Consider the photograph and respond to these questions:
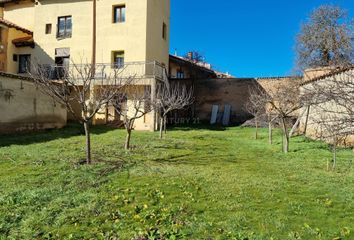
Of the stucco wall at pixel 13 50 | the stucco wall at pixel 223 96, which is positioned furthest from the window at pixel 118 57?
the stucco wall at pixel 13 50

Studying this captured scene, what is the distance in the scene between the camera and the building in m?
21.9

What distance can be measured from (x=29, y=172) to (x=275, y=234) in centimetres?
633

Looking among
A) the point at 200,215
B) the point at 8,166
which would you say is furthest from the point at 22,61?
the point at 200,215

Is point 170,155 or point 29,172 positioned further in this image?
point 170,155

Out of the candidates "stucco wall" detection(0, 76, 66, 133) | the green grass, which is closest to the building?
"stucco wall" detection(0, 76, 66, 133)

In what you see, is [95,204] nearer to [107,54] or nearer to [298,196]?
[298,196]

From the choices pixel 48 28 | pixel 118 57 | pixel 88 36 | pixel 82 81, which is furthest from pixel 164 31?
pixel 82 81

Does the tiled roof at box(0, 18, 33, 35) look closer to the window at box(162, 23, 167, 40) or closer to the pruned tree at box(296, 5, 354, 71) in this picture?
the window at box(162, 23, 167, 40)

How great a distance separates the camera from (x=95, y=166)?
936 centimetres

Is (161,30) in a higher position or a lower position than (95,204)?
higher

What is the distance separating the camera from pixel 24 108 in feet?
55.1

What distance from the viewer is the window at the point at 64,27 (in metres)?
23.9

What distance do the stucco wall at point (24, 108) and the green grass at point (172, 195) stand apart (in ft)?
15.9

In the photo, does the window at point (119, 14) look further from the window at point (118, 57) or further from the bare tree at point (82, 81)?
the bare tree at point (82, 81)
